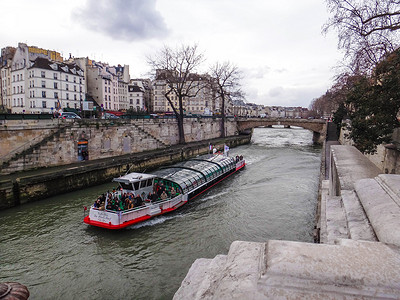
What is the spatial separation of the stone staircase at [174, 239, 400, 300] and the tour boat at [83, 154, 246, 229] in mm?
12544

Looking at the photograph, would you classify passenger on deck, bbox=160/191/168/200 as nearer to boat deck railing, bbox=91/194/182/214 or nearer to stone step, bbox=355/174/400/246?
boat deck railing, bbox=91/194/182/214

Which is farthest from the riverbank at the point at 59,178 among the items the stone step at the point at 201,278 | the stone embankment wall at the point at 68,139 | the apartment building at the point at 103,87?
the apartment building at the point at 103,87

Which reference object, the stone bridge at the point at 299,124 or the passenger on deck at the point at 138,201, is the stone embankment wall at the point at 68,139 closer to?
the passenger on deck at the point at 138,201

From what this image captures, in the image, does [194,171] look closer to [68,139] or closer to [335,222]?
[68,139]

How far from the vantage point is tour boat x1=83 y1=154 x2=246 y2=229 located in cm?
1382

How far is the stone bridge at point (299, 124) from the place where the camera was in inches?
1972

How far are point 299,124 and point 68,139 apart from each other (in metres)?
40.8

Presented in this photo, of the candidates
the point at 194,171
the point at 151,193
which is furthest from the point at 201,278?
the point at 194,171

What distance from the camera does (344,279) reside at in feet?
A: 5.64

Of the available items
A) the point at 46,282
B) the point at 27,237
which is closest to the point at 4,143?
the point at 27,237

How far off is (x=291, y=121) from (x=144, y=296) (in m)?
48.8

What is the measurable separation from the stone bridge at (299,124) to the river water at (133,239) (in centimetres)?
3284

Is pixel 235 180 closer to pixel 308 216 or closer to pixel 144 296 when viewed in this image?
pixel 308 216

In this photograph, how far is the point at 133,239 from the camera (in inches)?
520
